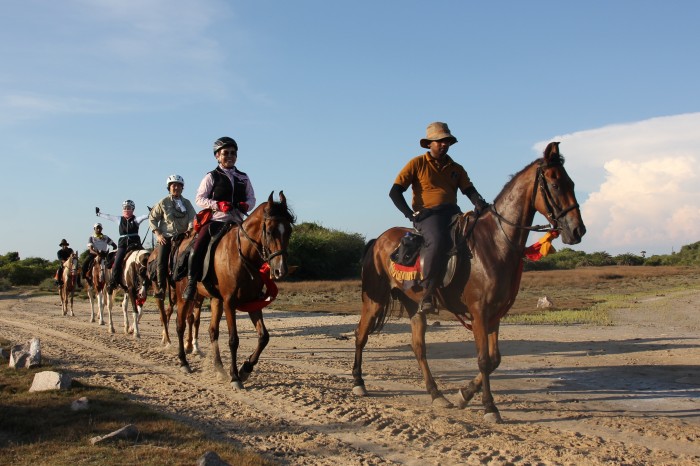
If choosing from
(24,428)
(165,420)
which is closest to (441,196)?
(165,420)

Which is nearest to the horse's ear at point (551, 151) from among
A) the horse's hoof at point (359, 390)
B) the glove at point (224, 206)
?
the horse's hoof at point (359, 390)

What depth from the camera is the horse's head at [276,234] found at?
9102 millimetres

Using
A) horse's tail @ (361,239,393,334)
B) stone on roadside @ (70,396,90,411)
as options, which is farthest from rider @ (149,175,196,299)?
stone on roadside @ (70,396,90,411)

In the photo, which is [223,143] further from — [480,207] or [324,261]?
[324,261]

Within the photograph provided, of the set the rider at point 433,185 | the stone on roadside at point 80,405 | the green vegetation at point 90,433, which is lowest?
the green vegetation at point 90,433

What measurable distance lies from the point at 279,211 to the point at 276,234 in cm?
41

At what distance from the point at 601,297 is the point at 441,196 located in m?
23.2

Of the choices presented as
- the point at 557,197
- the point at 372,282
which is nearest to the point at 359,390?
the point at 372,282

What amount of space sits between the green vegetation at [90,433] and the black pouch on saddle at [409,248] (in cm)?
337

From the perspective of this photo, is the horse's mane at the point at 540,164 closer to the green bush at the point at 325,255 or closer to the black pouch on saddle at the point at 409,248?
the black pouch on saddle at the point at 409,248

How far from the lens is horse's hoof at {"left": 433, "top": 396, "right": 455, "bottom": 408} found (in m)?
8.36

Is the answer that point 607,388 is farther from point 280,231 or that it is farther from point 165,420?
point 165,420

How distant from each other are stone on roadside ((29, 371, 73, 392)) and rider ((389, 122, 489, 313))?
5.08 meters

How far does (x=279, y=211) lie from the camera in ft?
31.2
